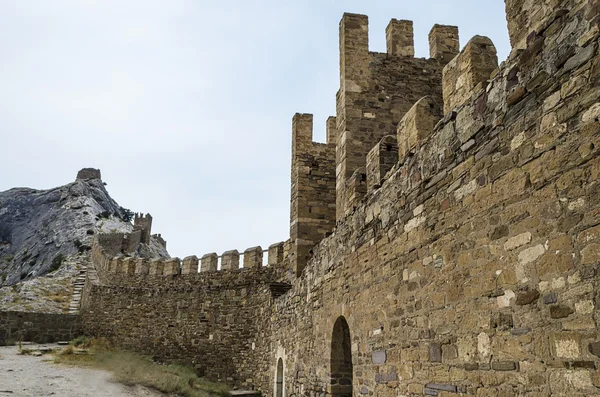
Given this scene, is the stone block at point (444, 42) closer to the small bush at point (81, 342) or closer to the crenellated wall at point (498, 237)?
the crenellated wall at point (498, 237)

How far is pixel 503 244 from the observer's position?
3.48m

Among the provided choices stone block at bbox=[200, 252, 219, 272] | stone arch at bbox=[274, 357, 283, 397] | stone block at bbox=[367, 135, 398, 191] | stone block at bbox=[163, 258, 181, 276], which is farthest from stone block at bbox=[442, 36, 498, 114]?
stone block at bbox=[163, 258, 181, 276]

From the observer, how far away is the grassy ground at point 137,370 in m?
12.4

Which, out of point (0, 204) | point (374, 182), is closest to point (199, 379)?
point (374, 182)

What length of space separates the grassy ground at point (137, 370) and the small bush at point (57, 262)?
36.2 feet

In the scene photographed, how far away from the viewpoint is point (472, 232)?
12.7ft

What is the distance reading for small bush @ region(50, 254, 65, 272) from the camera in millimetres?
27595

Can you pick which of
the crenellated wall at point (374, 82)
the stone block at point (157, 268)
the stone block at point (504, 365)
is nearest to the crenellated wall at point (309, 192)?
the crenellated wall at point (374, 82)

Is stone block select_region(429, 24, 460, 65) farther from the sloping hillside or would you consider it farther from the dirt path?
the sloping hillside

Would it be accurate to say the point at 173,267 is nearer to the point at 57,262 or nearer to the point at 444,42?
the point at 444,42

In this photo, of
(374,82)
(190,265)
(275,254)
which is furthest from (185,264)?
(374,82)

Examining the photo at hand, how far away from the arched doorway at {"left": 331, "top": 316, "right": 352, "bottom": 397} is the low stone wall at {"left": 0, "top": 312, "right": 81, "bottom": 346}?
1487 cm

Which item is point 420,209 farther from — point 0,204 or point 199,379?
point 0,204

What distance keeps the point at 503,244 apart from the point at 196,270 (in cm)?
1592
